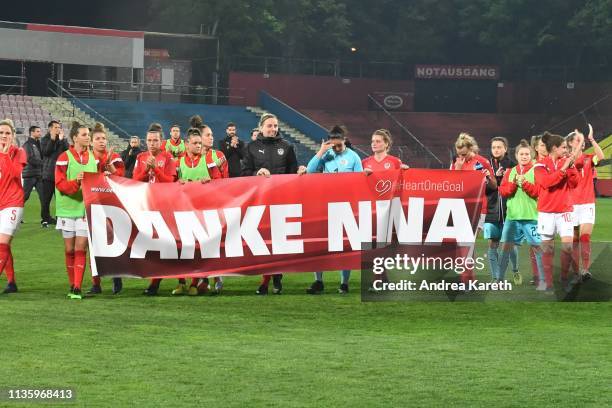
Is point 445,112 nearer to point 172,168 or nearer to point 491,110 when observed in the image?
point 491,110

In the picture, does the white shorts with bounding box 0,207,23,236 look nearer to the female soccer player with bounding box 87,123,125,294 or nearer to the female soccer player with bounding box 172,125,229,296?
the female soccer player with bounding box 87,123,125,294

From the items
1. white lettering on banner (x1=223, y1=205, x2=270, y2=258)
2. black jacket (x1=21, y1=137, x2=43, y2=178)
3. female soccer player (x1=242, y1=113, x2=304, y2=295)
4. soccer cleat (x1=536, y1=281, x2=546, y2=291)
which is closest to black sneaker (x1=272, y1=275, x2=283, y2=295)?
female soccer player (x1=242, y1=113, x2=304, y2=295)

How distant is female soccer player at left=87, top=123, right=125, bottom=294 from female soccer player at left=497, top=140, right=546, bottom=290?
448 centimetres

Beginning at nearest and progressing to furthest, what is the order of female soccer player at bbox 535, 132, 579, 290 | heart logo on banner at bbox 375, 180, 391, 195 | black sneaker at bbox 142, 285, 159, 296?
1. heart logo on banner at bbox 375, 180, 391, 195
2. female soccer player at bbox 535, 132, 579, 290
3. black sneaker at bbox 142, 285, 159, 296

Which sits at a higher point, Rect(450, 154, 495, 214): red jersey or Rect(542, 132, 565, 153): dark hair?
Rect(542, 132, 565, 153): dark hair

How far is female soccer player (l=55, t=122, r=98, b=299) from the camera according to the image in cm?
1331

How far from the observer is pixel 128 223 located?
13477 millimetres

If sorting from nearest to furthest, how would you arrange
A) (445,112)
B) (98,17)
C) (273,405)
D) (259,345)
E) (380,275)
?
(273,405)
(259,345)
(380,275)
(98,17)
(445,112)

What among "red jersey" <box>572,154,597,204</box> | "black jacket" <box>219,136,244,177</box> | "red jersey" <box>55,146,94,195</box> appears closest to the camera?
"red jersey" <box>55,146,94,195</box>

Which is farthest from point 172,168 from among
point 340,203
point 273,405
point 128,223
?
point 273,405

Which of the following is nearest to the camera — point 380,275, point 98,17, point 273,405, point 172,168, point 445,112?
point 273,405

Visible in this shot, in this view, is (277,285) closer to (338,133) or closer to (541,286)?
(338,133)

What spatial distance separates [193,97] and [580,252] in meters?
40.3

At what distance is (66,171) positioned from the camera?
44.0 ft
